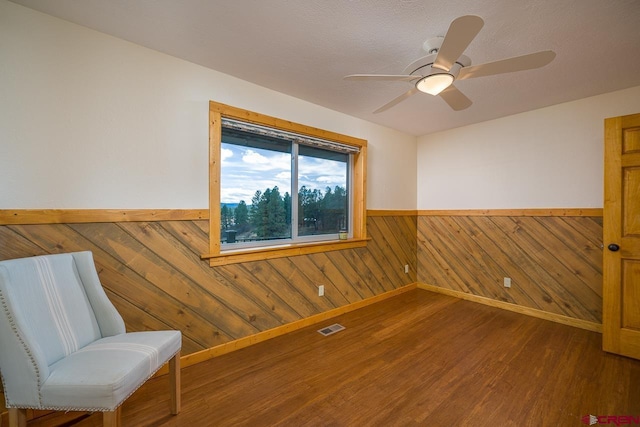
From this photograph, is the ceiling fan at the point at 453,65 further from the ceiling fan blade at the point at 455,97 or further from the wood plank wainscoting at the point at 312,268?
the wood plank wainscoting at the point at 312,268

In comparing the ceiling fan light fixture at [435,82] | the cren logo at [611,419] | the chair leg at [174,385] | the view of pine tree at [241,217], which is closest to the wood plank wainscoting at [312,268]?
the view of pine tree at [241,217]

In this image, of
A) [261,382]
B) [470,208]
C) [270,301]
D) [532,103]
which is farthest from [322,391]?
[532,103]

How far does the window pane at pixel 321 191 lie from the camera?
10.3 ft

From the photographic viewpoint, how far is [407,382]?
1.97 metres

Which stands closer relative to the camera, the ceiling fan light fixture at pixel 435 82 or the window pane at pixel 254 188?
the ceiling fan light fixture at pixel 435 82

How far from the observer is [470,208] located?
3.79 metres

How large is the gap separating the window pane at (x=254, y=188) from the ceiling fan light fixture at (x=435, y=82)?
1618 mm

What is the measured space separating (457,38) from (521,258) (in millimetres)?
3091

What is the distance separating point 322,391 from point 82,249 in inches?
76.5

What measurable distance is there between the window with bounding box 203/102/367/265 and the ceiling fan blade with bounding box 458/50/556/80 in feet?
5.58

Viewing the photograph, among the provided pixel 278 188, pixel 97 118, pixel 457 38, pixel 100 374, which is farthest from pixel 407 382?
pixel 97 118

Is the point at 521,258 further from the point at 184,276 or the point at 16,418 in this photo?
the point at 16,418

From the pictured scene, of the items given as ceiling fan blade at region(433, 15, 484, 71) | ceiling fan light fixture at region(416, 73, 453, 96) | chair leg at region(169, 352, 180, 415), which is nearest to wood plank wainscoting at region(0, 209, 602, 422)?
chair leg at region(169, 352, 180, 415)

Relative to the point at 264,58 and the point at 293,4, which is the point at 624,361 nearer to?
the point at 293,4
